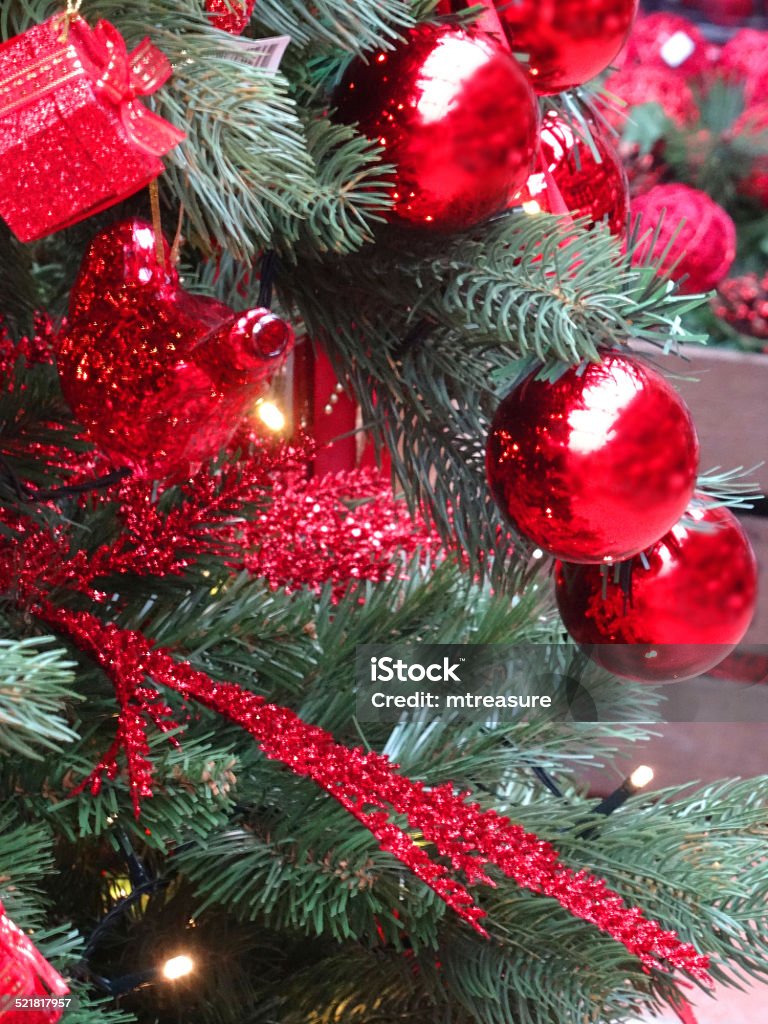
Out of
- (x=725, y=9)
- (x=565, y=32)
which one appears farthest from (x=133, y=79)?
(x=725, y=9)

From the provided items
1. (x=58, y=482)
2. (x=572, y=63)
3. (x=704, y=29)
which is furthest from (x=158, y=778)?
(x=704, y=29)

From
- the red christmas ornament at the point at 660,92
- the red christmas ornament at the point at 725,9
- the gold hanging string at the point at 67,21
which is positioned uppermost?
the gold hanging string at the point at 67,21

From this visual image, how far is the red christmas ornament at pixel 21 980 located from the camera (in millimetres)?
214

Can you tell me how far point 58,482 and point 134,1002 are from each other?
19 cm

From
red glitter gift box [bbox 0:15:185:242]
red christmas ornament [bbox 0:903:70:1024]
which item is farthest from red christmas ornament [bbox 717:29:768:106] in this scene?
red christmas ornament [bbox 0:903:70:1024]

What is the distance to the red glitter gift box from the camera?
0.25 meters

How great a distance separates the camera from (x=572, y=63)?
0.37 meters

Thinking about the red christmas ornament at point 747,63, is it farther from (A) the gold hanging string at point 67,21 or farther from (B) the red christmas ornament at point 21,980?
(B) the red christmas ornament at point 21,980

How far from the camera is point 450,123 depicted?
32 cm

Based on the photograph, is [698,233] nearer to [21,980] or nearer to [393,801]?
[393,801]

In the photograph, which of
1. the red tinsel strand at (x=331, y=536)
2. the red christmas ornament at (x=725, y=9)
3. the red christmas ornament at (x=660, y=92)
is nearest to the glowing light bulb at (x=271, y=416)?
the red tinsel strand at (x=331, y=536)

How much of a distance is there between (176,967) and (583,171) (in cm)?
32

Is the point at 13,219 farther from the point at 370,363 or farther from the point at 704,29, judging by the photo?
the point at 704,29

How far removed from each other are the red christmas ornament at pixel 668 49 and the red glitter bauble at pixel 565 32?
2.70 feet
